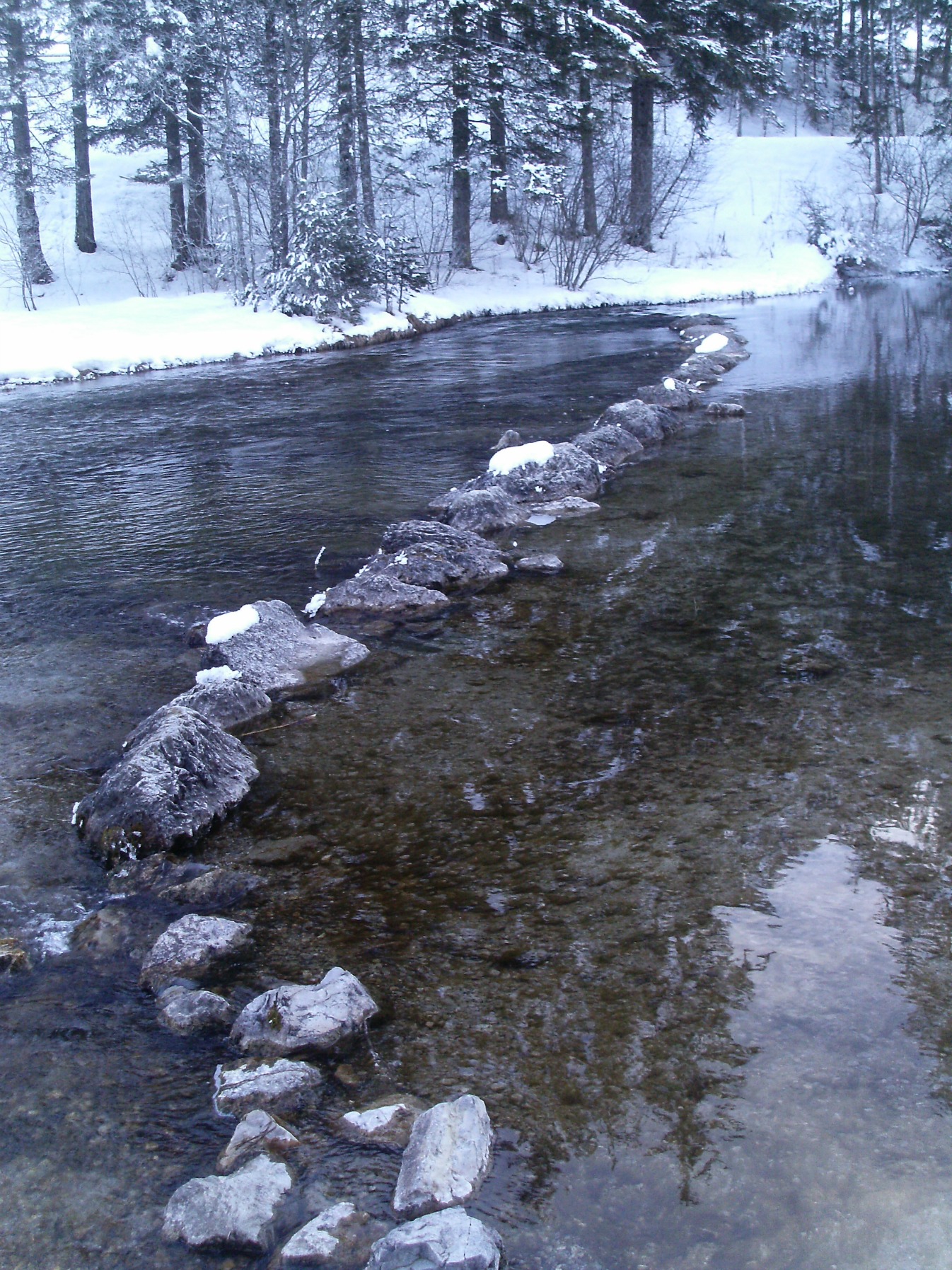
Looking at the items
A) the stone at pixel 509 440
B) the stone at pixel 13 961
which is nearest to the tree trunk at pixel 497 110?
the stone at pixel 509 440

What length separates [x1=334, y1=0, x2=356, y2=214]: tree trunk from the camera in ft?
69.5

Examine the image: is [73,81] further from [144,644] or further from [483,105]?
[144,644]

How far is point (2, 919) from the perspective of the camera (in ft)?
9.93

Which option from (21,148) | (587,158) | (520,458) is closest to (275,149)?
(21,148)

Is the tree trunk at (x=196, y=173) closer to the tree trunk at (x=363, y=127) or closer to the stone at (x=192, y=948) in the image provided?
the tree trunk at (x=363, y=127)

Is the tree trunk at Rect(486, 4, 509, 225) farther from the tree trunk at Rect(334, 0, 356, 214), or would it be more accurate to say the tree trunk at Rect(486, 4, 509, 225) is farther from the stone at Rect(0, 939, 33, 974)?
the stone at Rect(0, 939, 33, 974)

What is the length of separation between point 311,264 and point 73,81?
11.7 metres

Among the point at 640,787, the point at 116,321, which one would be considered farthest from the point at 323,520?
the point at 116,321

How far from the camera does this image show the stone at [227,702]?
4.26m

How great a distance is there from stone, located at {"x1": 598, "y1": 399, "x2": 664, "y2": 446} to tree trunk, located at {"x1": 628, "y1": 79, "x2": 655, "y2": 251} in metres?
21.1

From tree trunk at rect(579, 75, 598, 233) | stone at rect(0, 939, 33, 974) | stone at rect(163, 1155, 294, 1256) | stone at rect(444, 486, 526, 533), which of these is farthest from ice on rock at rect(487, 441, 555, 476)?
tree trunk at rect(579, 75, 598, 233)

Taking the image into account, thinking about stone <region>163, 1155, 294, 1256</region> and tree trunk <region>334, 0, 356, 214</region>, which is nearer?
stone <region>163, 1155, 294, 1256</region>

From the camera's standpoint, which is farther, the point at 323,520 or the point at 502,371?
the point at 502,371

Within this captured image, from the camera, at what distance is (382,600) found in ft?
18.2
